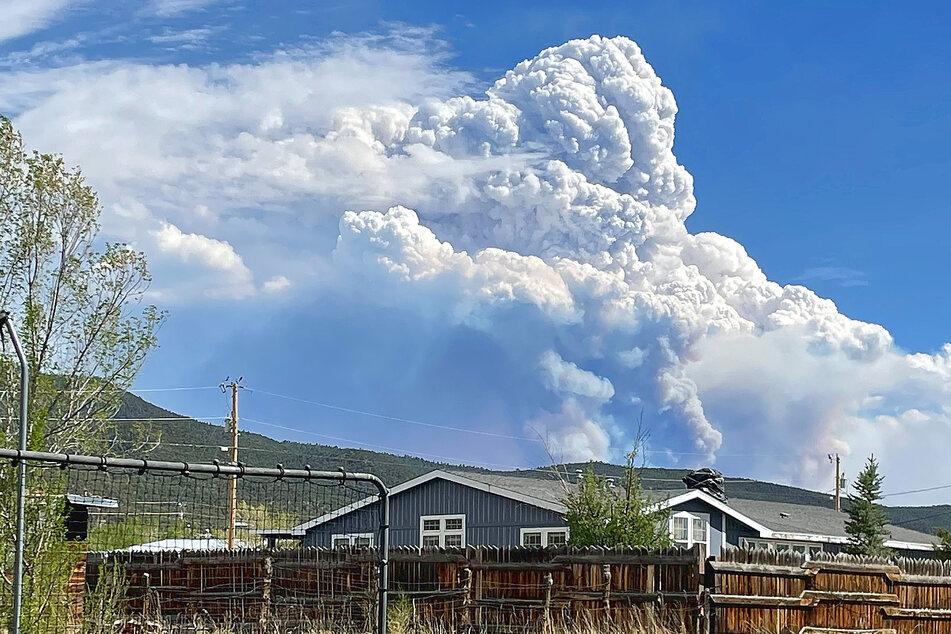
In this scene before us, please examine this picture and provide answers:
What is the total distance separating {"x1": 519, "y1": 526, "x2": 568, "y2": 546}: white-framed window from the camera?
30094 mm

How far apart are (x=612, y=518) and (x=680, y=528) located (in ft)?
32.5

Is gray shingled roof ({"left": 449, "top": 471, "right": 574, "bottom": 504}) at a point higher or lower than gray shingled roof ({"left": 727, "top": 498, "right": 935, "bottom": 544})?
higher

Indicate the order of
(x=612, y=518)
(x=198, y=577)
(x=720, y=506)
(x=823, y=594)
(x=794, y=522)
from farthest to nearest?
(x=794, y=522) < (x=720, y=506) < (x=612, y=518) < (x=198, y=577) < (x=823, y=594)

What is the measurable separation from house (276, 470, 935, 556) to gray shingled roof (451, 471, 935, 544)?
0.08 m

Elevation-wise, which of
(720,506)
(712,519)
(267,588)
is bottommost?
(267,588)

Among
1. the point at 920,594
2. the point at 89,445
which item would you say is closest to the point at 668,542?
the point at 920,594

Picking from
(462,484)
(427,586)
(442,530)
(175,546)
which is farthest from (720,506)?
(175,546)

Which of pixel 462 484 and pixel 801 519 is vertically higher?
pixel 462 484

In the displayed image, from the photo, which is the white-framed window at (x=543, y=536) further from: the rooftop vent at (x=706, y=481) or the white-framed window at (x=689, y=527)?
the rooftop vent at (x=706, y=481)

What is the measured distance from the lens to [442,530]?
3309cm

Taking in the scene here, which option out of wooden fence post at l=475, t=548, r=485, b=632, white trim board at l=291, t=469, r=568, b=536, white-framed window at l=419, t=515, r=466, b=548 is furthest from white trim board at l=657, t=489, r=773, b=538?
wooden fence post at l=475, t=548, r=485, b=632

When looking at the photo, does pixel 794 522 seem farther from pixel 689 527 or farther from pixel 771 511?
pixel 689 527

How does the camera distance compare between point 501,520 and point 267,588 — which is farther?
point 501,520

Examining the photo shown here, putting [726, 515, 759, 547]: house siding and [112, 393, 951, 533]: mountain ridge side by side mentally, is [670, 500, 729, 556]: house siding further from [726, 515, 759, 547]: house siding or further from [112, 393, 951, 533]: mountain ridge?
[112, 393, 951, 533]: mountain ridge
